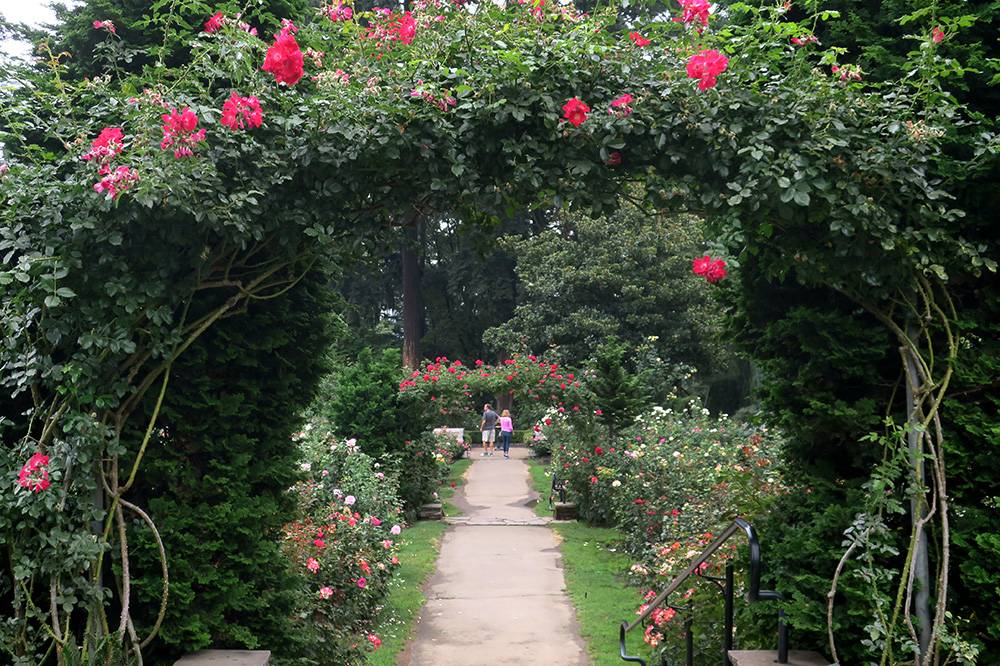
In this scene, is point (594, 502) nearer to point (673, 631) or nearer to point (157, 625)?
point (673, 631)

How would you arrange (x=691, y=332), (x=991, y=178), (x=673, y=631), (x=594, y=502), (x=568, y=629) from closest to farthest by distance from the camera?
1. (x=991, y=178)
2. (x=673, y=631)
3. (x=568, y=629)
4. (x=594, y=502)
5. (x=691, y=332)

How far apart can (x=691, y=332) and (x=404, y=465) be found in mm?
9040

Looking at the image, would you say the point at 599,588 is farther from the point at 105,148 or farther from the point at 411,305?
the point at 411,305

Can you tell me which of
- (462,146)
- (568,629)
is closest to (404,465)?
(568,629)

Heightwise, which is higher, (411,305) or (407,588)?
(411,305)

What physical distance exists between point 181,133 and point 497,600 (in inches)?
219

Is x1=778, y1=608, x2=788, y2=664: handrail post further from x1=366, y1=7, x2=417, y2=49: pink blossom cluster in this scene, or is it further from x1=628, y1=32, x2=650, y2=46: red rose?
x1=366, y1=7, x2=417, y2=49: pink blossom cluster

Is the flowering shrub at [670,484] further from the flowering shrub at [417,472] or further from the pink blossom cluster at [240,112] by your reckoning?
the pink blossom cluster at [240,112]

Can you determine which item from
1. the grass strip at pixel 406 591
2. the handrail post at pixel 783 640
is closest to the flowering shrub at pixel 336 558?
the grass strip at pixel 406 591

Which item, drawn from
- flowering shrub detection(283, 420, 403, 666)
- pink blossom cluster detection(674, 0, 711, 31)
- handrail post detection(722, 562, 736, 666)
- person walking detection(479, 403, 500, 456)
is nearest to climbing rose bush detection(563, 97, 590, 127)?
pink blossom cluster detection(674, 0, 711, 31)

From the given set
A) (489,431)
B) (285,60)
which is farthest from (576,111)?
(489,431)

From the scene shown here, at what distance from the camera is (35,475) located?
3.13 metres

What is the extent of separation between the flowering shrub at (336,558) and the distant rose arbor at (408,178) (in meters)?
1.25

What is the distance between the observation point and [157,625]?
11.0ft
